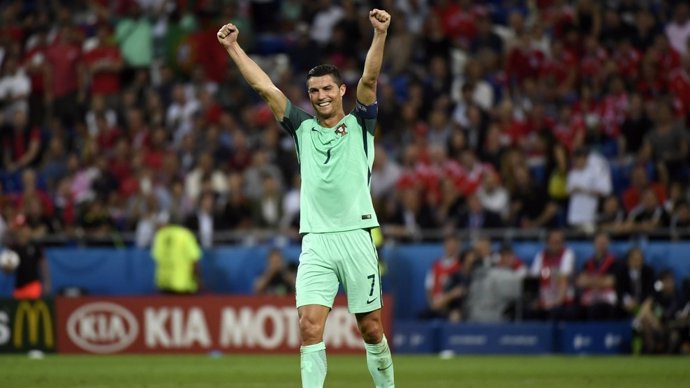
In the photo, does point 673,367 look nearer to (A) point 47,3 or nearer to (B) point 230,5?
(B) point 230,5

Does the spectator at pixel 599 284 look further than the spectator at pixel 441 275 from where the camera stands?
No

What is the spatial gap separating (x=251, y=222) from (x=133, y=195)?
2.37 m

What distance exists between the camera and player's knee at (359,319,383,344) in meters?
9.78

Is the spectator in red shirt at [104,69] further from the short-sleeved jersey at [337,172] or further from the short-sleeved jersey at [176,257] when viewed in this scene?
the short-sleeved jersey at [337,172]

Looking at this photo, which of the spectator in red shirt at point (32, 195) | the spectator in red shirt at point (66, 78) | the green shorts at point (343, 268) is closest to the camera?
the green shorts at point (343, 268)

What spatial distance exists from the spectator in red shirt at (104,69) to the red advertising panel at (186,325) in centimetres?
608

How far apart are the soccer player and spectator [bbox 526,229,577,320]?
9.91 metres

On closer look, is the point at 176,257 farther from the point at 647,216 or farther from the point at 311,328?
the point at 311,328

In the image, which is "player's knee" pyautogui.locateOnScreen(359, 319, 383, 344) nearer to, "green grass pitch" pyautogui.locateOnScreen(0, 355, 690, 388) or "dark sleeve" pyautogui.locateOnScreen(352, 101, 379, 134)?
"dark sleeve" pyautogui.locateOnScreen(352, 101, 379, 134)

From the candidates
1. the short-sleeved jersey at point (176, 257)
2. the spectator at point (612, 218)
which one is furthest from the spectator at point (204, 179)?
the spectator at point (612, 218)

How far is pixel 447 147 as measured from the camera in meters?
21.7

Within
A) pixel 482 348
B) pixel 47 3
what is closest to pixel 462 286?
pixel 482 348

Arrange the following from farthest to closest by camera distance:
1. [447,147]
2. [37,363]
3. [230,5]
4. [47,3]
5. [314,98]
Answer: [47,3]
[230,5]
[447,147]
[37,363]
[314,98]

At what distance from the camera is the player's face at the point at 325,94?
9.70 meters
